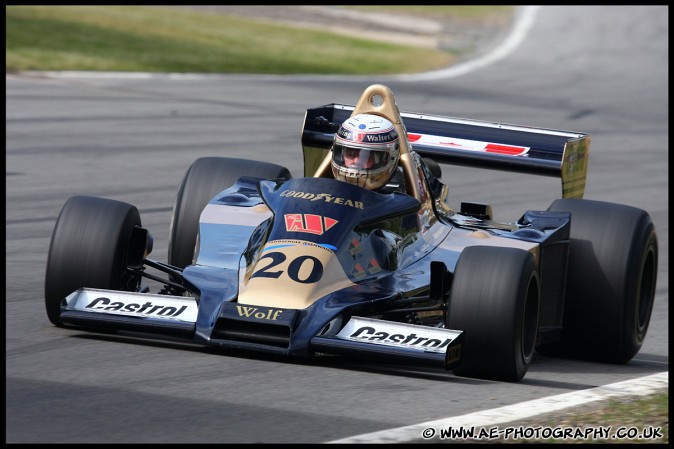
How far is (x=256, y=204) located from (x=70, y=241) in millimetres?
1391

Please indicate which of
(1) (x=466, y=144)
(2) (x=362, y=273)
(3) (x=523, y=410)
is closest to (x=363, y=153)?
(2) (x=362, y=273)

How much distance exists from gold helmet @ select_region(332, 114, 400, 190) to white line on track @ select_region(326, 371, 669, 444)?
1.99 m

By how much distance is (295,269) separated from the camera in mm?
7363

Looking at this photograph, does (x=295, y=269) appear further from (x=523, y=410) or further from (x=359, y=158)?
(x=523, y=410)

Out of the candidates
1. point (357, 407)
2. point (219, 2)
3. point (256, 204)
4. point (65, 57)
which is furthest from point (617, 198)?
point (219, 2)

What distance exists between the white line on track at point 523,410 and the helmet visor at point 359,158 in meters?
2.02

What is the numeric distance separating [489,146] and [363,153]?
2066 mm

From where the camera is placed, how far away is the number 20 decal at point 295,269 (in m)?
7.32

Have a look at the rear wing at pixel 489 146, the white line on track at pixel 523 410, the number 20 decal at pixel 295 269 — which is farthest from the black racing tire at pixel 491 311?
the rear wing at pixel 489 146

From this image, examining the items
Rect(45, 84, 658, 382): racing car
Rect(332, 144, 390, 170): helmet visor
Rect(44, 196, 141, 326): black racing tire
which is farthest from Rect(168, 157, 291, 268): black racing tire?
Rect(332, 144, 390, 170): helmet visor

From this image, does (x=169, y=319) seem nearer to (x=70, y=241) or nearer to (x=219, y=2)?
(x=70, y=241)

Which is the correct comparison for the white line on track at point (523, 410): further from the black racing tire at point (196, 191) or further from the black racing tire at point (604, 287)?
the black racing tire at point (196, 191)

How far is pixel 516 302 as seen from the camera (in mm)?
7117

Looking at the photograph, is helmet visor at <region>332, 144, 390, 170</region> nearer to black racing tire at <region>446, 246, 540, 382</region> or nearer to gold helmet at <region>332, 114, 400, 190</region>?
gold helmet at <region>332, 114, 400, 190</region>
